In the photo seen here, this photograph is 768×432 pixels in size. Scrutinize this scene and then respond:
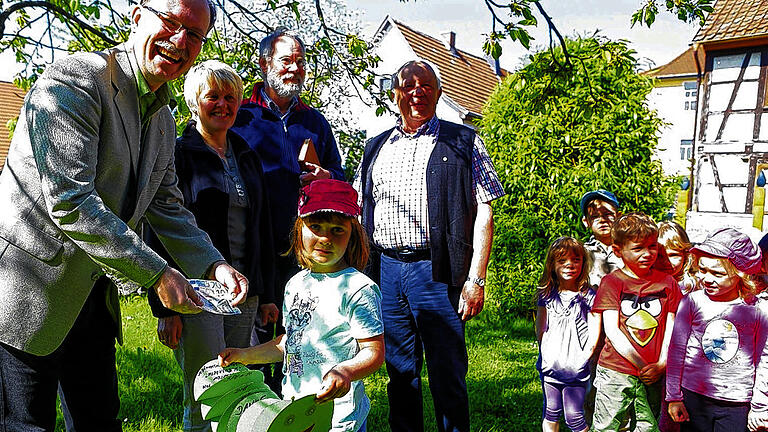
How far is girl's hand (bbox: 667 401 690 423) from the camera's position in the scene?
137 inches

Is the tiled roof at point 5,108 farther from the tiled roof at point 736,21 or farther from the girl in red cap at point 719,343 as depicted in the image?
the girl in red cap at point 719,343

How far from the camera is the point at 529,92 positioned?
8523mm

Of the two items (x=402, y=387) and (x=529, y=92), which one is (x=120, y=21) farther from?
(x=529, y=92)

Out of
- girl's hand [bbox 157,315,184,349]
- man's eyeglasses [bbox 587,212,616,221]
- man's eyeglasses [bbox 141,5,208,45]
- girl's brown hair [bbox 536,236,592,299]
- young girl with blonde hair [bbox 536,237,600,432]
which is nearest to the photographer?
man's eyeglasses [bbox 141,5,208,45]

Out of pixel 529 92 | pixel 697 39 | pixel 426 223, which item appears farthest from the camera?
pixel 697 39

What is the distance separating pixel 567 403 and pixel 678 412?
682 mm

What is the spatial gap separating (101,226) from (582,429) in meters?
2.98

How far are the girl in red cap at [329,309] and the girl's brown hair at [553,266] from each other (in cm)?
170

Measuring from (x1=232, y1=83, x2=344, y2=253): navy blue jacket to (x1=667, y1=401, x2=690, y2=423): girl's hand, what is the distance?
2.14 metres

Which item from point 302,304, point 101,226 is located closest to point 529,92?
point 302,304

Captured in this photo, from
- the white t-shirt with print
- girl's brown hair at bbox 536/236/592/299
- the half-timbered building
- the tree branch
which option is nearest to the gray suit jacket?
the white t-shirt with print

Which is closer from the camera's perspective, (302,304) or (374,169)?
(302,304)

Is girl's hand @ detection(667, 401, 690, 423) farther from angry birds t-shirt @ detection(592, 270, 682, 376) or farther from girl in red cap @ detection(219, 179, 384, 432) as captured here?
girl in red cap @ detection(219, 179, 384, 432)

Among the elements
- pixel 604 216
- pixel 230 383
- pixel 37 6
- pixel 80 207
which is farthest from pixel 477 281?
pixel 37 6
